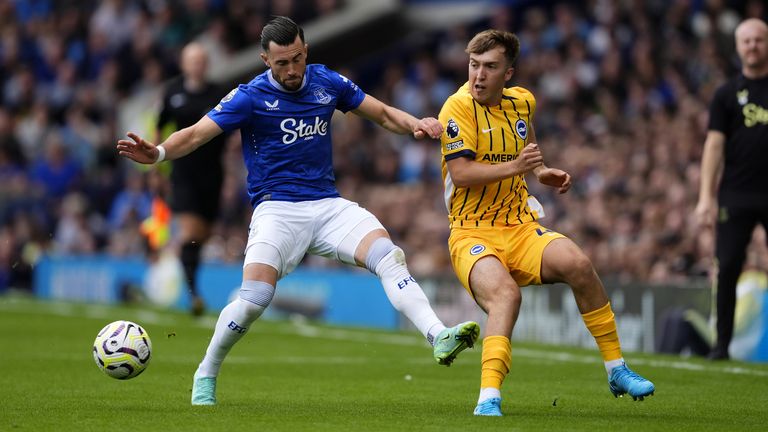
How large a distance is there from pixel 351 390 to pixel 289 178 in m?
1.75

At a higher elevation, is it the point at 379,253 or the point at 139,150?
the point at 139,150

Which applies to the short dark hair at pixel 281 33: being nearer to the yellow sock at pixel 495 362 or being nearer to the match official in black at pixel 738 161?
the yellow sock at pixel 495 362

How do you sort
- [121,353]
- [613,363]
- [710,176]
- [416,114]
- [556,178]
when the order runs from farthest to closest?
[416,114] < [710,176] < [121,353] < [613,363] < [556,178]

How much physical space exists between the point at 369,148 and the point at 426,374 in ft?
40.1

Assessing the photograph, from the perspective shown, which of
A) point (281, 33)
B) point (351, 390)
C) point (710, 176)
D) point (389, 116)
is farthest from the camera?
point (710, 176)

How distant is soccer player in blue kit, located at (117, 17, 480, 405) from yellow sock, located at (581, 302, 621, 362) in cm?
91

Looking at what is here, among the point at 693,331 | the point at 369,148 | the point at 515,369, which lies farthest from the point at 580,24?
the point at 515,369

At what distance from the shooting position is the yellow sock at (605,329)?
765 cm

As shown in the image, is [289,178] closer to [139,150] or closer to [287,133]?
[287,133]

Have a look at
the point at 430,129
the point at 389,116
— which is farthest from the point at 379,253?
the point at 389,116

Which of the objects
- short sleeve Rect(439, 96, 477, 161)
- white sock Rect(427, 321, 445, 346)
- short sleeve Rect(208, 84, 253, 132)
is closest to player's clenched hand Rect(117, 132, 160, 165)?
short sleeve Rect(208, 84, 253, 132)

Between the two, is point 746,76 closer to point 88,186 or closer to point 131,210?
point 131,210

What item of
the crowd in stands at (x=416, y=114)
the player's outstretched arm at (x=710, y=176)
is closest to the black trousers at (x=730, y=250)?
the player's outstretched arm at (x=710, y=176)

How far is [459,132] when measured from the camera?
7664 millimetres
